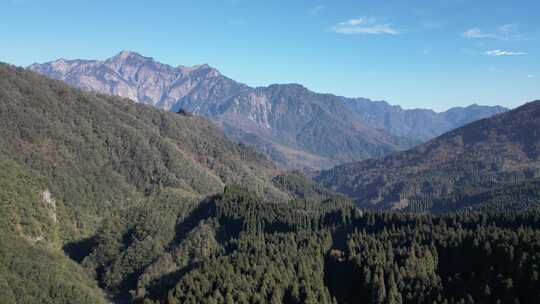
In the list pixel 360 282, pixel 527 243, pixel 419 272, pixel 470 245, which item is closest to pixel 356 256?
pixel 360 282

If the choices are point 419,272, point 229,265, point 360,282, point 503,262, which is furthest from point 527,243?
point 229,265

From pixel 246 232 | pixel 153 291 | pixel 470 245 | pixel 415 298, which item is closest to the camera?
pixel 415 298

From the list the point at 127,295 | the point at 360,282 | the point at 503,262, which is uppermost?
the point at 503,262

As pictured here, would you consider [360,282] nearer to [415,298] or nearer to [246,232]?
[415,298]

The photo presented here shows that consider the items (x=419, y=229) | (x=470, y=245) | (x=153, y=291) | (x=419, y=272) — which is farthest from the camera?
(x=419, y=229)

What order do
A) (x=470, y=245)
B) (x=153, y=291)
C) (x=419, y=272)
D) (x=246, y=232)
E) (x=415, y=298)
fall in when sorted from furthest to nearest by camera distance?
(x=246, y=232) < (x=153, y=291) < (x=470, y=245) < (x=419, y=272) < (x=415, y=298)

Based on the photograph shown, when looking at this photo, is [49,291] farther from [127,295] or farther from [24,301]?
[127,295]

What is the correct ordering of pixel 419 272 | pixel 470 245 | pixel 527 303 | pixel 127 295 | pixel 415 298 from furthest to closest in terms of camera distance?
pixel 127 295, pixel 470 245, pixel 419 272, pixel 415 298, pixel 527 303

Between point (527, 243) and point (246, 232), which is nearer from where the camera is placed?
point (527, 243)

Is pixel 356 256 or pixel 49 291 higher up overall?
pixel 356 256
